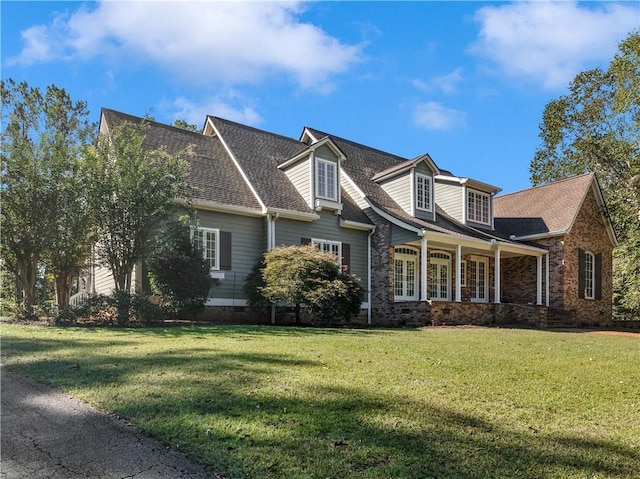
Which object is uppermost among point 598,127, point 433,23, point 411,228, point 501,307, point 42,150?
point 598,127

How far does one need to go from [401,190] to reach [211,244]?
29.6ft

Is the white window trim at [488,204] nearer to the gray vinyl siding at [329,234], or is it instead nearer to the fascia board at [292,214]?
the gray vinyl siding at [329,234]

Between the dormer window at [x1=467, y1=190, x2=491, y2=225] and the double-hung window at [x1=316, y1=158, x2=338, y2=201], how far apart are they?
758 centimetres

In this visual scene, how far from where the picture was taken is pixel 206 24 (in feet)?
29.9

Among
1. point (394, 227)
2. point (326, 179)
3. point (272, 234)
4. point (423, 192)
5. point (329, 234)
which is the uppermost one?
point (326, 179)

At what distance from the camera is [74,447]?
379 cm

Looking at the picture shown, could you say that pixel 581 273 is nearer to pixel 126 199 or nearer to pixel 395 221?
pixel 395 221

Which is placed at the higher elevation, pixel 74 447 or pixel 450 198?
pixel 450 198

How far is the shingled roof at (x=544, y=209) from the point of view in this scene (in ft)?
74.9

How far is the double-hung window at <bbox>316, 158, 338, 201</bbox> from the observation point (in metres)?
18.0

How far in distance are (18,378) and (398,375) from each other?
15.1 ft

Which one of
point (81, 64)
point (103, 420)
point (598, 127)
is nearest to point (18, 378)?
point (103, 420)

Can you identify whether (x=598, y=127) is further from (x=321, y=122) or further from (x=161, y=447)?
(x=161, y=447)

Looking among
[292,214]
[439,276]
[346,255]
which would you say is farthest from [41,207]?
[439,276]
